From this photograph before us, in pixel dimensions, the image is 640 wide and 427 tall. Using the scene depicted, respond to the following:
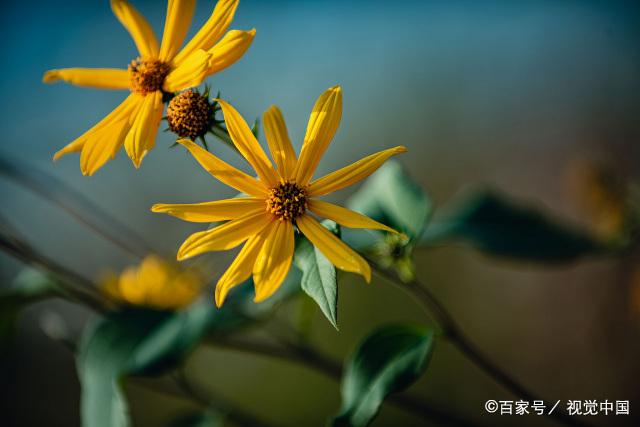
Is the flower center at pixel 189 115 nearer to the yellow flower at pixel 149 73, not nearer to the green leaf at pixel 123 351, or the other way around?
the yellow flower at pixel 149 73

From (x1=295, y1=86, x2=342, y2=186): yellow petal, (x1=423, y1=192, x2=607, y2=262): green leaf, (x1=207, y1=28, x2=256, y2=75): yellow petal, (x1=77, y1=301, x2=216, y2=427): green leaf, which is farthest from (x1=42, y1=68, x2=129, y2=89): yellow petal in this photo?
(x1=423, y1=192, x2=607, y2=262): green leaf

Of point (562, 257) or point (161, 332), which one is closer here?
point (161, 332)

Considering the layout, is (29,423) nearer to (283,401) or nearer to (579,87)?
(283,401)

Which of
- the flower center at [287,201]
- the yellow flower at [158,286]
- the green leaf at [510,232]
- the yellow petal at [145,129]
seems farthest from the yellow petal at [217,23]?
the yellow flower at [158,286]

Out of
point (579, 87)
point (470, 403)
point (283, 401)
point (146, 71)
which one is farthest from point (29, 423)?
point (579, 87)

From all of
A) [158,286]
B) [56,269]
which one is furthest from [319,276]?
[158,286]

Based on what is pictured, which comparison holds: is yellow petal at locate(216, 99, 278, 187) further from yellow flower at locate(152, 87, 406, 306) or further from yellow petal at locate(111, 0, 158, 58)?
yellow petal at locate(111, 0, 158, 58)

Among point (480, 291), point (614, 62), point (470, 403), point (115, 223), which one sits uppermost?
point (614, 62)
